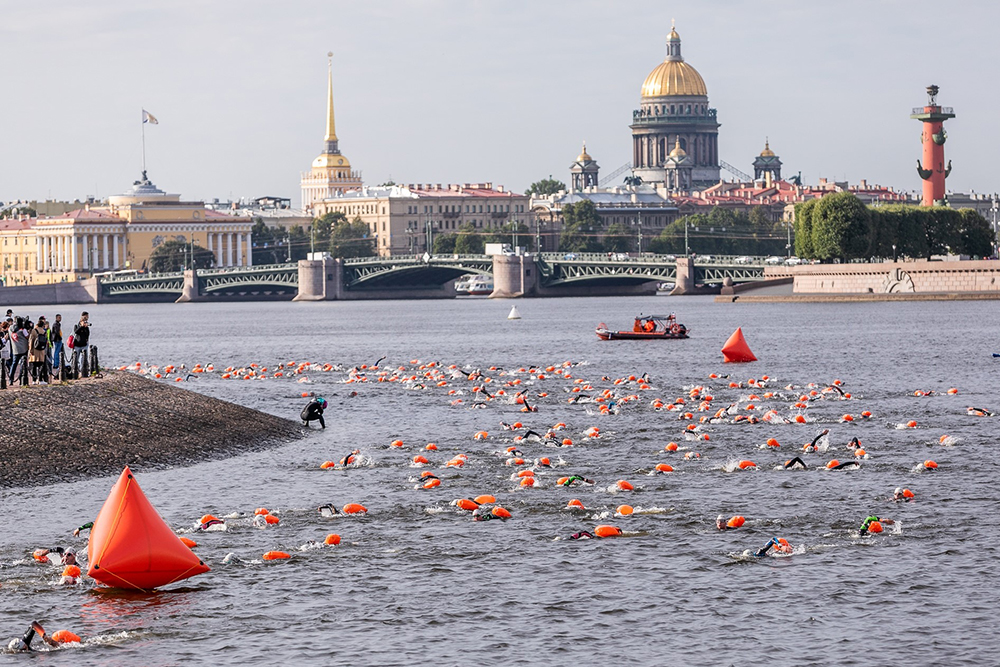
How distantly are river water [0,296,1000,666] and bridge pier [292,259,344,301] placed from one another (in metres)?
114

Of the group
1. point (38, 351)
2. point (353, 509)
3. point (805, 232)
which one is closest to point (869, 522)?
point (353, 509)

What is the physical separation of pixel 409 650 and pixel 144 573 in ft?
11.4

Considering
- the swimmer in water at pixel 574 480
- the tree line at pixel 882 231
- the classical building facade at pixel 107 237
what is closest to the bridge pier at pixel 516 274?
the tree line at pixel 882 231

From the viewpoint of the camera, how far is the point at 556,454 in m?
29.7

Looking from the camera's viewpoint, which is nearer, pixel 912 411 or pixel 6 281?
pixel 912 411

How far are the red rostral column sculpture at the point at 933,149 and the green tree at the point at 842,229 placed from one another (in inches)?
693

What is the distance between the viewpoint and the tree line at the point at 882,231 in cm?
12175

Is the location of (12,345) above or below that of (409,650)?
above

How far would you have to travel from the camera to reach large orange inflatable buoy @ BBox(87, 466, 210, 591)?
18.9 meters

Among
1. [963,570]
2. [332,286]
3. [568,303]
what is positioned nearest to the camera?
[963,570]

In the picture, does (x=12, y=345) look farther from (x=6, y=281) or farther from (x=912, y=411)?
(x=6, y=281)

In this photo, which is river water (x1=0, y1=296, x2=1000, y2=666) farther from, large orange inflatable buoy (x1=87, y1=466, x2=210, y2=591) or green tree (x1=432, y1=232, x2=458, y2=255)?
green tree (x1=432, y1=232, x2=458, y2=255)

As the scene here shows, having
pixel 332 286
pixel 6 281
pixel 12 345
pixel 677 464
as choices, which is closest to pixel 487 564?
pixel 677 464

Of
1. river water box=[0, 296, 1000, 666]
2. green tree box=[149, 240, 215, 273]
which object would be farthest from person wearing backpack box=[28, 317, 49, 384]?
green tree box=[149, 240, 215, 273]
